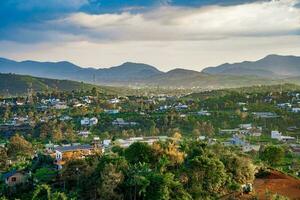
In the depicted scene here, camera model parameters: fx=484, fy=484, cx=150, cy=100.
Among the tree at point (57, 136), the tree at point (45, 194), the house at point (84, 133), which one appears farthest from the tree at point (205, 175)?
the house at point (84, 133)

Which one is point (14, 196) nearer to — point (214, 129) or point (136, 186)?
point (136, 186)

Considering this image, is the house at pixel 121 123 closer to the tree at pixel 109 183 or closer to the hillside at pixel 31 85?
the tree at pixel 109 183

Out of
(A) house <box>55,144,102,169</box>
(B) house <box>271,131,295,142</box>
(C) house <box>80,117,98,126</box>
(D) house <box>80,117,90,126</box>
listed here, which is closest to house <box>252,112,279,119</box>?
(B) house <box>271,131,295,142</box>

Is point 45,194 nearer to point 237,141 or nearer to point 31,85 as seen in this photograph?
point 237,141

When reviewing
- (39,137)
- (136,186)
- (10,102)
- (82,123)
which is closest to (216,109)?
(82,123)

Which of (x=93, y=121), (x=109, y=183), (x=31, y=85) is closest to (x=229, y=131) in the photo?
(x=93, y=121)

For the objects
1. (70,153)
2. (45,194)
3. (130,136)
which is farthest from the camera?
(130,136)

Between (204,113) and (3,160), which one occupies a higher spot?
(204,113)

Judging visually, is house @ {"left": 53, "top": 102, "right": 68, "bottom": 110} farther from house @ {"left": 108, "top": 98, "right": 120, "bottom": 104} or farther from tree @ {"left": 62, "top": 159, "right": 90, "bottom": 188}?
tree @ {"left": 62, "top": 159, "right": 90, "bottom": 188}

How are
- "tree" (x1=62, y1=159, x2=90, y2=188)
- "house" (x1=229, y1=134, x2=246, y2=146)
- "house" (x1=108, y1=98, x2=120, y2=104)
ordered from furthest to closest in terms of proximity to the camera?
1. "house" (x1=108, y1=98, x2=120, y2=104)
2. "house" (x1=229, y1=134, x2=246, y2=146)
3. "tree" (x1=62, y1=159, x2=90, y2=188)
